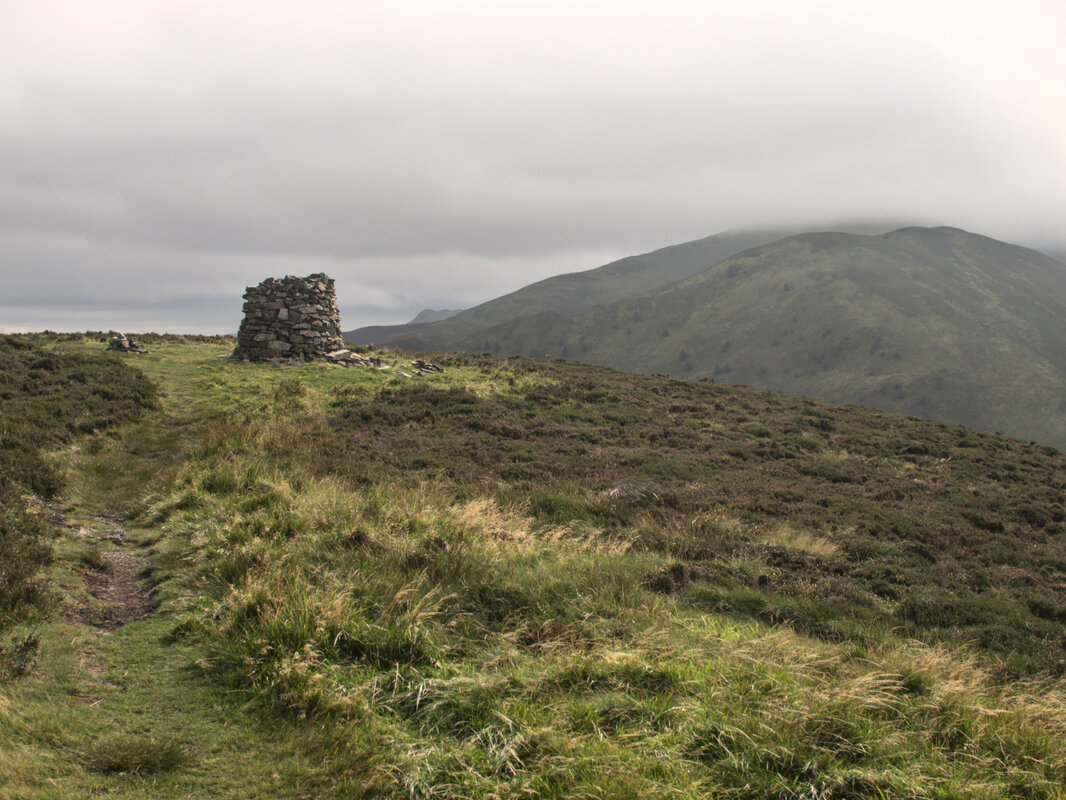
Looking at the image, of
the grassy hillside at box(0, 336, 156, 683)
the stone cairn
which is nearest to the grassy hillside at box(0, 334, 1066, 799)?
the grassy hillside at box(0, 336, 156, 683)

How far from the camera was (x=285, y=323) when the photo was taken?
32.9 meters

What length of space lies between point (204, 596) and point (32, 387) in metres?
16.3

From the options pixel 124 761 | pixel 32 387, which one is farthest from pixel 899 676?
pixel 32 387

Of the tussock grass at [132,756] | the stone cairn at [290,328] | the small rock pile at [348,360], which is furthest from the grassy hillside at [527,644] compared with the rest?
the small rock pile at [348,360]

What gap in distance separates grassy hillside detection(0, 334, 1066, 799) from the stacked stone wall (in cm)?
1646

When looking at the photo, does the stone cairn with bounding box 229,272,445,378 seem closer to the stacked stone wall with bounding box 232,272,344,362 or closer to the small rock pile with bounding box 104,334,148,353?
the stacked stone wall with bounding box 232,272,344,362

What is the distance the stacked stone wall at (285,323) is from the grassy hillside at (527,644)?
1646 cm

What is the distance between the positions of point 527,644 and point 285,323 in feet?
102

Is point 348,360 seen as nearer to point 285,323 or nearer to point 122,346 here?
point 285,323

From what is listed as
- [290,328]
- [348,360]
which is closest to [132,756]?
[348,360]

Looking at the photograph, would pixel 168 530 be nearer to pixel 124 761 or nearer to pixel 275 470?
pixel 275 470

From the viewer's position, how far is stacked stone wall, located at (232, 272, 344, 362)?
105 ft

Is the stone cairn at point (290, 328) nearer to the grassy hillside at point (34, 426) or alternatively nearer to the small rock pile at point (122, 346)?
the small rock pile at point (122, 346)

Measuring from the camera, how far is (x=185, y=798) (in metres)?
3.75
